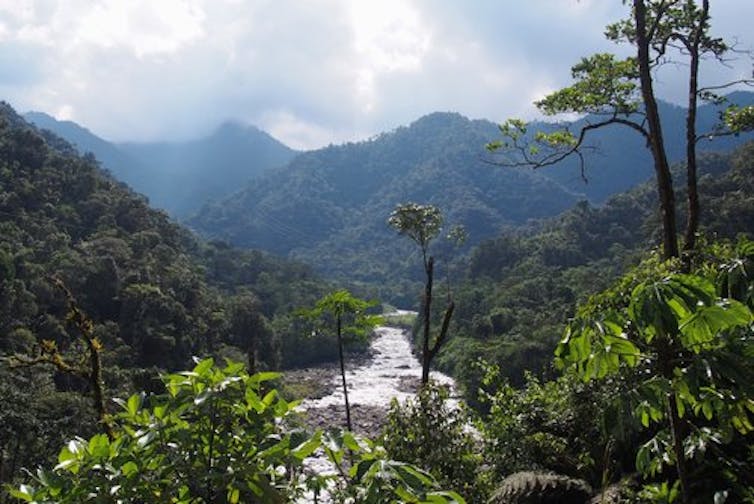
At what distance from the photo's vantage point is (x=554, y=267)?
229 ft

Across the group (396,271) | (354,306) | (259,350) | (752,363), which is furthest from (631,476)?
(396,271)

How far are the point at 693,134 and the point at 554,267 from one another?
63.1 m

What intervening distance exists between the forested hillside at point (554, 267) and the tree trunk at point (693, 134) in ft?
39.1

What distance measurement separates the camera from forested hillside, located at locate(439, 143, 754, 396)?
137 ft

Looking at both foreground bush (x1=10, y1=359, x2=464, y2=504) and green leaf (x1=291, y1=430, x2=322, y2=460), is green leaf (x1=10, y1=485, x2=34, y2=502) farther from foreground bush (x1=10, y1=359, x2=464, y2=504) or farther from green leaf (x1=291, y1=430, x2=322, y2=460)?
green leaf (x1=291, y1=430, x2=322, y2=460)

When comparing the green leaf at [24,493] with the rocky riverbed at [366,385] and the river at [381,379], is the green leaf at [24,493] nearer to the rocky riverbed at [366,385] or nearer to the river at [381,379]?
the rocky riverbed at [366,385]

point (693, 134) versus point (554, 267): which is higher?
point (554, 267)

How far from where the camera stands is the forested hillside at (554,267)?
41906 mm

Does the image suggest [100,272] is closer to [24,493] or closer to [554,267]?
[554,267]

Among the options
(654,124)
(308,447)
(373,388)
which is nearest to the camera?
(308,447)

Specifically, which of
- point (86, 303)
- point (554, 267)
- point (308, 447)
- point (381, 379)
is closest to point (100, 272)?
point (86, 303)

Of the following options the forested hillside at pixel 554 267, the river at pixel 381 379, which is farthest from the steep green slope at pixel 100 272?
the forested hillside at pixel 554 267

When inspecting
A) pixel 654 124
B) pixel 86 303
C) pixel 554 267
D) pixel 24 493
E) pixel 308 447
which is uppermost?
pixel 554 267

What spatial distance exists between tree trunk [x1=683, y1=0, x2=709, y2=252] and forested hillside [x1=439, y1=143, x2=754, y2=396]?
39.1 ft
